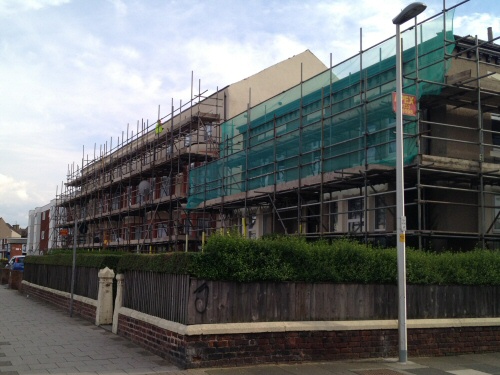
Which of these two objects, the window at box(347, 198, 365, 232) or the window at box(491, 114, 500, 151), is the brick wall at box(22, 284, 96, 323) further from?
the window at box(491, 114, 500, 151)

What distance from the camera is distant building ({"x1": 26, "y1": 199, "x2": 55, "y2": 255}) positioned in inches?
2813

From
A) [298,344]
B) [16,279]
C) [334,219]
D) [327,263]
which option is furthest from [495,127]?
[16,279]

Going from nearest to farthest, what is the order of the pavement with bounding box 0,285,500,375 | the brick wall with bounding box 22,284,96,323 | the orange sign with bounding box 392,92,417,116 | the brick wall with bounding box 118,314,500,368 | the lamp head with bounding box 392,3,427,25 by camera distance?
1. the pavement with bounding box 0,285,500,375
2. the brick wall with bounding box 118,314,500,368
3. the lamp head with bounding box 392,3,427,25
4. the orange sign with bounding box 392,92,417,116
5. the brick wall with bounding box 22,284,96,323

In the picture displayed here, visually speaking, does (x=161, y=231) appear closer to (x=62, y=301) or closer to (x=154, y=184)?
(x=154, y=184)

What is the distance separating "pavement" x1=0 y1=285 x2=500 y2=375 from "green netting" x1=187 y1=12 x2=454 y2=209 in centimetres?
551

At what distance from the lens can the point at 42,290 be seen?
2273cm

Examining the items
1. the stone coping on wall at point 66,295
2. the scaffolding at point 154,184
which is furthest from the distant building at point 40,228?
the stone coping on wall at point 66,295

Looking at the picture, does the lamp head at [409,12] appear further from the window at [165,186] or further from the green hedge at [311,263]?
the window at [165,186]

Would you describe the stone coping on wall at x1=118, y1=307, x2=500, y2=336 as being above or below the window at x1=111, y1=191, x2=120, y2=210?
below

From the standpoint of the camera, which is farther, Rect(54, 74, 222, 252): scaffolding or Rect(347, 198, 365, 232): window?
Rect(54, 74, 222, 252): scaffolding

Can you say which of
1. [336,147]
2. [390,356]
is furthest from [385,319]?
[336,147]

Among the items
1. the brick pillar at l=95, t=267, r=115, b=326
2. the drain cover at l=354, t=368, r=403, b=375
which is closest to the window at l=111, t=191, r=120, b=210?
the brick pillar at l=95, t=267, r=115, b=326

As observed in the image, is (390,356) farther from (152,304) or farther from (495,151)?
(495,151)

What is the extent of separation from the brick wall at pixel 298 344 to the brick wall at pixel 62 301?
390 cm
